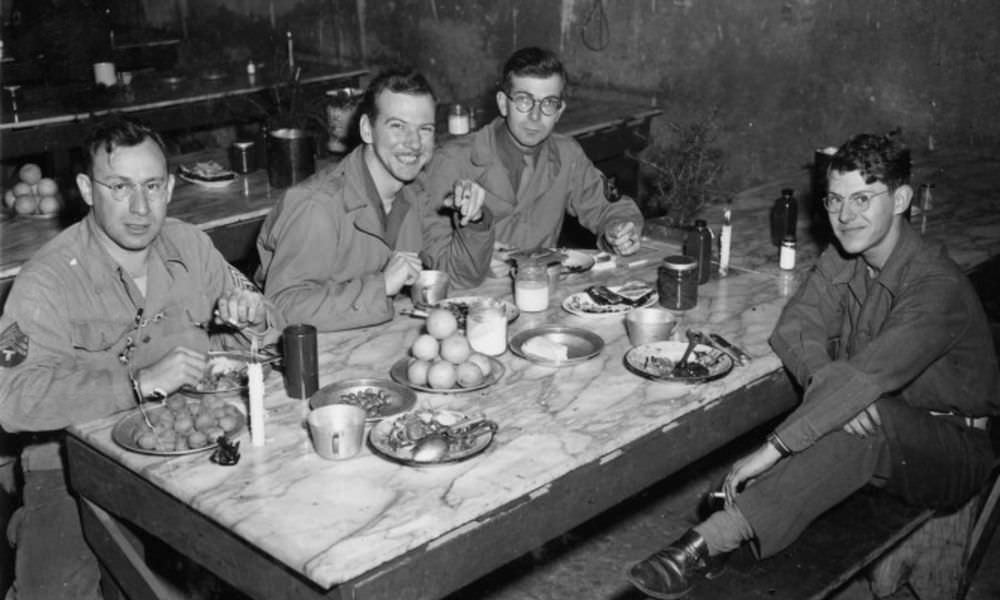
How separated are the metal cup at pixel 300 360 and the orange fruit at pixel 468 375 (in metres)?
0.40

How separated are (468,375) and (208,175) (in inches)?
111

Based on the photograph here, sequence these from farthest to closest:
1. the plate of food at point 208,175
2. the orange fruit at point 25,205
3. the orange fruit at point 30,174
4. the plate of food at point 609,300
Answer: the plate of food at point 208,175, the orange fruit at point 30,174, the orange fruit at point 25,205, the plate of food at point 609,300

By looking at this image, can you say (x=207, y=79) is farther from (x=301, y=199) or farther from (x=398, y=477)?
(x=398, y=477)

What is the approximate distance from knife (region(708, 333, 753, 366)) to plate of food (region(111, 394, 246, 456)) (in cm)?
148

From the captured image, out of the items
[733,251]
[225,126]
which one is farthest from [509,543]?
[225,126]

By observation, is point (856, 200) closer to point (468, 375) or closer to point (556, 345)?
point (556, 345)

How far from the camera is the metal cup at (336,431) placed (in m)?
2.47

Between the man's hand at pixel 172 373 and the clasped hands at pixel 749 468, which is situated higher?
the man's hand at pixel 172 373

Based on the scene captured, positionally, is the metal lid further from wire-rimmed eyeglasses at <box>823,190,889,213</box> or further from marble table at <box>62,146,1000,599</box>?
wire-rimmed eyeglasses at <box>823,190,889,213</box>

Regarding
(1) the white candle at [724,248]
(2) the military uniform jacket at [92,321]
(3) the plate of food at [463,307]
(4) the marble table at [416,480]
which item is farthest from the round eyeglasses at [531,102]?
(2) the military uniform jacket at [92,321]

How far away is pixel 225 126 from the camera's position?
9883 millimetres

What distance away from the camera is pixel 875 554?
9.79 feet

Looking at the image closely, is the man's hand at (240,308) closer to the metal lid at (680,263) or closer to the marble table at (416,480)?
the marble table at (416,480)

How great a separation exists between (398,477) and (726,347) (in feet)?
4.15
